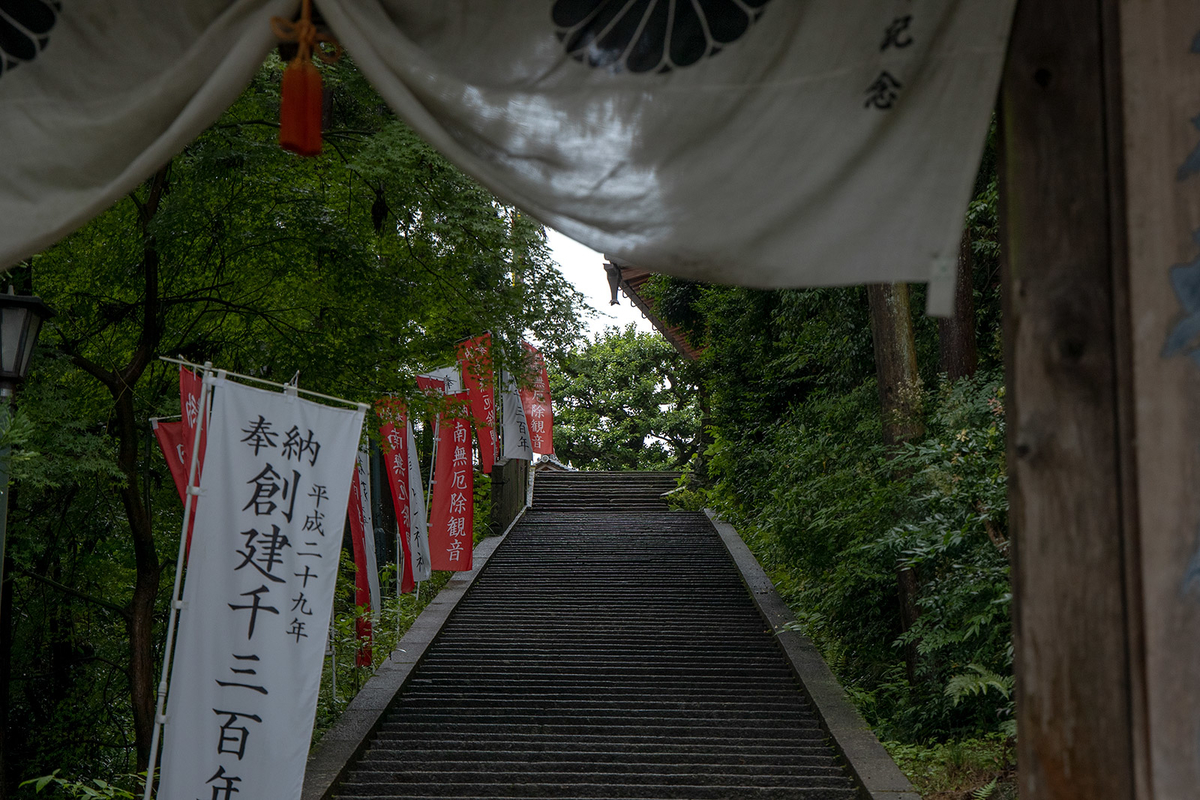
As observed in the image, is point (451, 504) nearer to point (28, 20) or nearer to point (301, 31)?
point (28, 20)

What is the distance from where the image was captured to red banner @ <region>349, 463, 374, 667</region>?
8797mm

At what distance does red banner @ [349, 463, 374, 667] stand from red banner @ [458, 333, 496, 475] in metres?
1.36

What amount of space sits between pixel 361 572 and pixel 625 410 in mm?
18800

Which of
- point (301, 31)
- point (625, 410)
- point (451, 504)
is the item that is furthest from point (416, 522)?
point (625, 410)

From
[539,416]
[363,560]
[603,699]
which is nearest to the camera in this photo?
[603,699]

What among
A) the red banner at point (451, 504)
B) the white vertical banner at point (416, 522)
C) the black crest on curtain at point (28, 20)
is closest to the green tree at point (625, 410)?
the red banner at point (451, 504)

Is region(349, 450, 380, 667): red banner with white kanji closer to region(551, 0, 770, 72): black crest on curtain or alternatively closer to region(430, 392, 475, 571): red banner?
region(430, 392, 475, 571): red banner

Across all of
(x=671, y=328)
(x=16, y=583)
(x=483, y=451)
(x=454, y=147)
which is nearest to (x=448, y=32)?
(x=454, y=147)

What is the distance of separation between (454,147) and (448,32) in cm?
27

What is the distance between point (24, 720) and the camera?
923 centimetres

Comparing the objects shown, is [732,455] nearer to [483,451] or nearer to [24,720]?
[483,451]

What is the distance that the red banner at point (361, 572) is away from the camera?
8797 millimetres

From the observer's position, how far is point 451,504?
11305mm

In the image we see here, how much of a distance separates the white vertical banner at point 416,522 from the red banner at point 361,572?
98 cm
